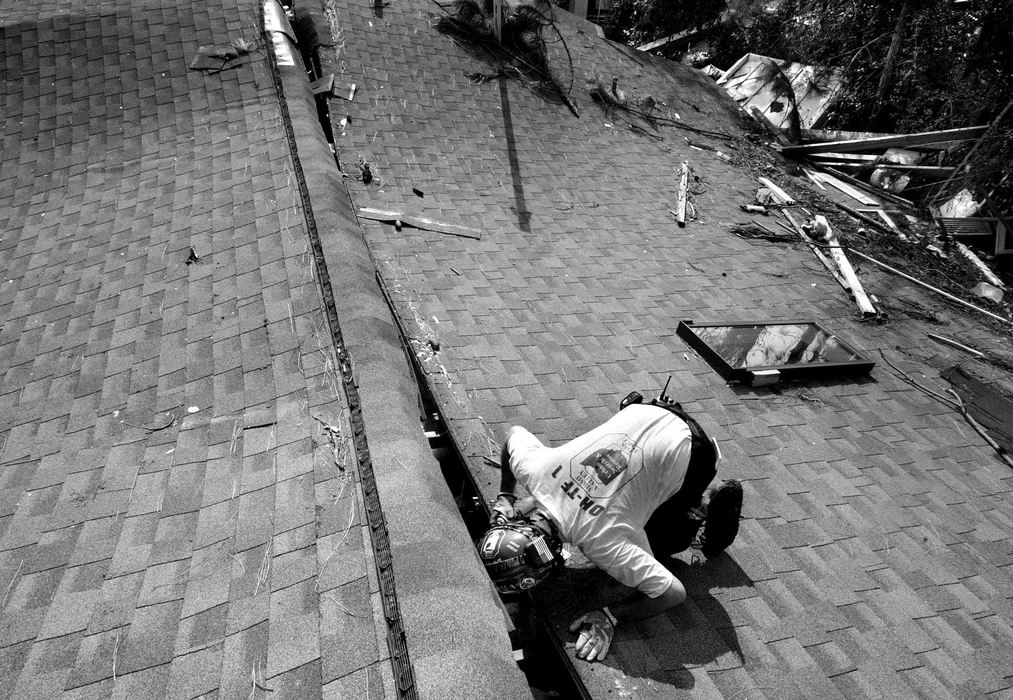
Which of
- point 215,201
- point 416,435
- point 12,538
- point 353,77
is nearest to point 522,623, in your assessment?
point 416,435

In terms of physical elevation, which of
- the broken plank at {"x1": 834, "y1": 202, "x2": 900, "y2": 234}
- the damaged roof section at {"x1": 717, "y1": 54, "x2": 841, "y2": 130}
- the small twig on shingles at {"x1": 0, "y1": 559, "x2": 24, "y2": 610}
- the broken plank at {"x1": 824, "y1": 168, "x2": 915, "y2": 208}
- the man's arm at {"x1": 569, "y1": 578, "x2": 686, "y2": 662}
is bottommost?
the small twig on shingles at {"x1": 0, "y1": 559, "x2": 24, "y2": 610}

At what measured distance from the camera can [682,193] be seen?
30.5ft

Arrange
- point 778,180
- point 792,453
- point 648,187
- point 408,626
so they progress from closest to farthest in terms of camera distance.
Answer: point 408,626 < point 792,453 < point 648,187 < point 778,180

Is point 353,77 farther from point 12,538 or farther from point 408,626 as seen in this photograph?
point 408,626

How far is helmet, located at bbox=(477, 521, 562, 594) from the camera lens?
11.2 ft

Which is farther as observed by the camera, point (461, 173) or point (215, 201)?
point (461, 173)

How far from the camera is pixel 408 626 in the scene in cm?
264

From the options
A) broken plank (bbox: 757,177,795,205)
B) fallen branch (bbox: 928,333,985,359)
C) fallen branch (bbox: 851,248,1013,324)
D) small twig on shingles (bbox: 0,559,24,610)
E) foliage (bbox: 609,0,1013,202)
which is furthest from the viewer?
foliage (bbox: 609,0,1013,202)

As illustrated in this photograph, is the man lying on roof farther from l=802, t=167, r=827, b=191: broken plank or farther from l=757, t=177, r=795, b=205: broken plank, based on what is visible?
l=802, t=167, r=827, b=191: broken plank

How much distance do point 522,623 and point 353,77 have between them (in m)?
8.58

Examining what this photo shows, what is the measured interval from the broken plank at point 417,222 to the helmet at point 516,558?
14.9 feet

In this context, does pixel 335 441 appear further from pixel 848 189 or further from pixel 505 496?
pixel 848 189

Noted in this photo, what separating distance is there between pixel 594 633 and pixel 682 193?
7453 millimetres

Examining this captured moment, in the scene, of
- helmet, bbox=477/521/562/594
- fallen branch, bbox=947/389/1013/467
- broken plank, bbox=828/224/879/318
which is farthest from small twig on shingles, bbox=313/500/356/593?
broken plank, bbox=828/224/879/318
